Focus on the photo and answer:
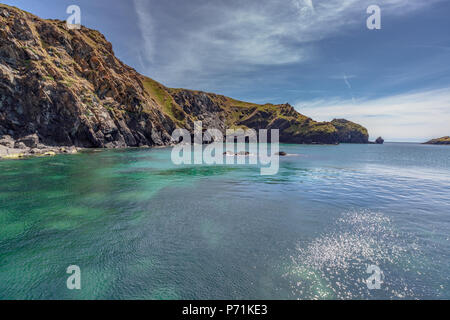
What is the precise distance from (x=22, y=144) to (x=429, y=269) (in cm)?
9124

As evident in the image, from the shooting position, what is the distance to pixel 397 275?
30.9 feet

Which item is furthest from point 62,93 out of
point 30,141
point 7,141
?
point 7,141

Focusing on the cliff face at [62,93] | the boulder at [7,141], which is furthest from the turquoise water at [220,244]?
the cliff face at [62,93]

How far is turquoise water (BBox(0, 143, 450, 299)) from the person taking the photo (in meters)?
8.51

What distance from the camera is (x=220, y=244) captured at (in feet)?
40.2

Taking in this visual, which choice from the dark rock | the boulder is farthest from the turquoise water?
the dark rock

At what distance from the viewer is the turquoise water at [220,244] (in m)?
8.51

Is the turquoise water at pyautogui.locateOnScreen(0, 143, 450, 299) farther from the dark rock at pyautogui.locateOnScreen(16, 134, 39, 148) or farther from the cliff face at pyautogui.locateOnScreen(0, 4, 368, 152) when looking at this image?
the cliff face at pyautogui.locateOnScreen(0, 4, 368, 152)

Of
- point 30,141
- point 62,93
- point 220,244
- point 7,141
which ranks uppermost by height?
point 62,93

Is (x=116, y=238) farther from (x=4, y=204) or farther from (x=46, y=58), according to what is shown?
(x=46, y=58)

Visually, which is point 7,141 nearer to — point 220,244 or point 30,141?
point 30,141

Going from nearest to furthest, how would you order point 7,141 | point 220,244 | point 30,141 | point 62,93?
point 220,244
point 7,141
point 30,141
point 62,93

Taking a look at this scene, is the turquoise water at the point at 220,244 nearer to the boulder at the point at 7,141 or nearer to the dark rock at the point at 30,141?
the boulder at the point at 7,141
